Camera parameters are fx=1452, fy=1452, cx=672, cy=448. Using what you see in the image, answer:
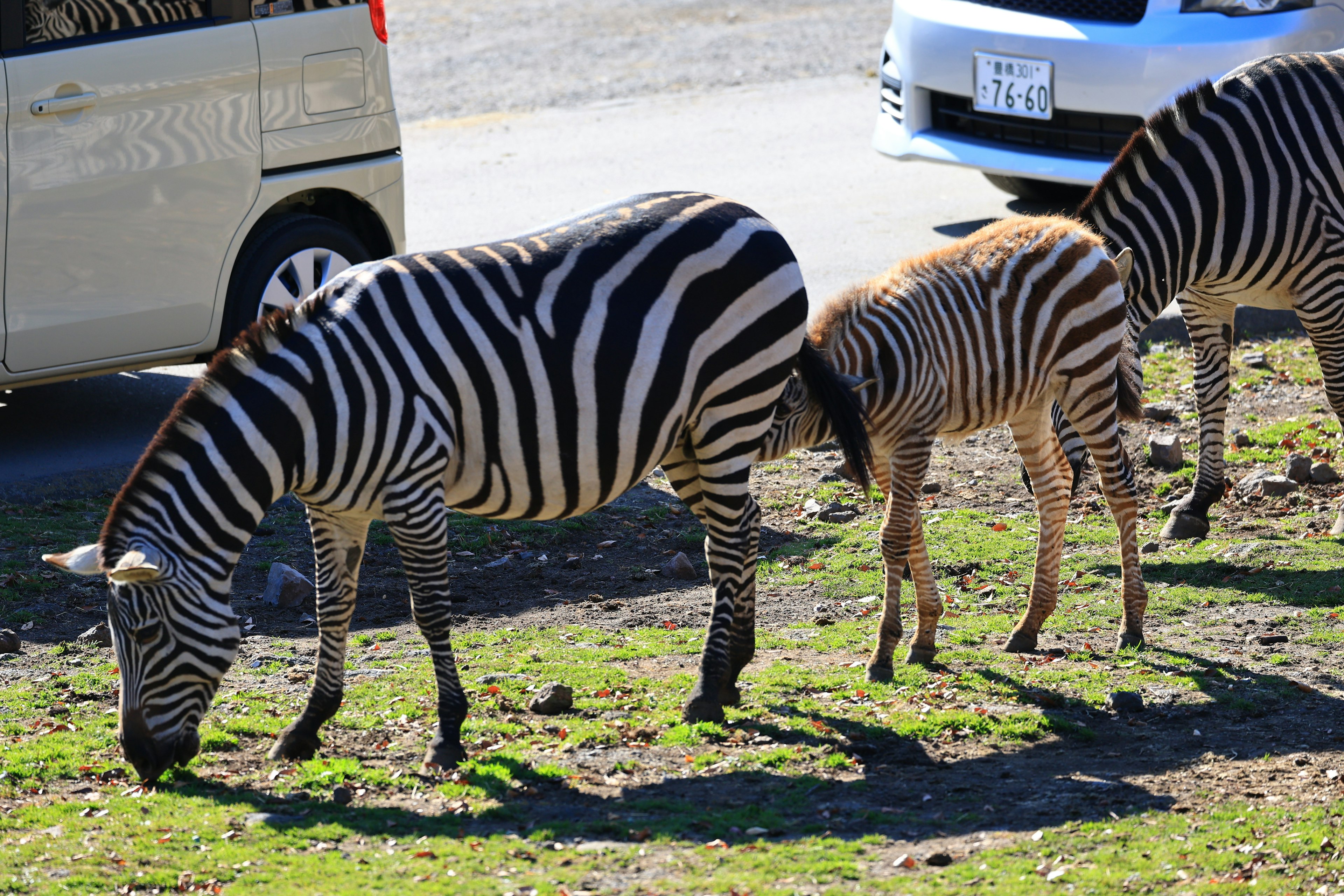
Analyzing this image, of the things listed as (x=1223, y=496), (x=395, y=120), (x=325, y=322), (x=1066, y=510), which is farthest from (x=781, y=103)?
(x=325, y=322)

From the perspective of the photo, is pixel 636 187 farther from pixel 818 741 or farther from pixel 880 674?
pixel 818 741


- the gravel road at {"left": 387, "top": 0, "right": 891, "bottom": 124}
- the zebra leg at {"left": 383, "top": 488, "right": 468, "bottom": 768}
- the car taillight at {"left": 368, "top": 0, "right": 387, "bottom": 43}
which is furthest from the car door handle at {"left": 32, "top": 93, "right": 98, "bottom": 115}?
the gravel road at {"left": 387, "top": 0, "right": 891, "bottom": 124}

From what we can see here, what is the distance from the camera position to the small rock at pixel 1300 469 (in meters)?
7.45

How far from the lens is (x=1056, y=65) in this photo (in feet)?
32.0

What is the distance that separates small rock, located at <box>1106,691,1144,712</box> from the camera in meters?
5.20

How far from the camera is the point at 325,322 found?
Answer: 4.73 metres

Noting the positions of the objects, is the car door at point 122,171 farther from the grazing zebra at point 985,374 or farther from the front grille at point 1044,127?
the front grille at point 1044,127

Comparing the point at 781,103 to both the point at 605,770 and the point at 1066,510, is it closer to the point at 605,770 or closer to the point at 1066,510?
the point at 1066,510

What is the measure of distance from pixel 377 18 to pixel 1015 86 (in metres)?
4.46

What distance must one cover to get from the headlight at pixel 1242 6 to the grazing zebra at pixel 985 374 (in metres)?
4.29

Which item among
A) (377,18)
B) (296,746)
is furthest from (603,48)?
(296,746)

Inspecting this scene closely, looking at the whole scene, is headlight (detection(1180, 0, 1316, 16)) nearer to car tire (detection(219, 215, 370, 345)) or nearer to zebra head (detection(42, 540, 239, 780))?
car tire (detection(219, 215, 370, 345))

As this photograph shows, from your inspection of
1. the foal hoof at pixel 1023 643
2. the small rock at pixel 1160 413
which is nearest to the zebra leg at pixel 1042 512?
the foal hoof at pixel 1023 643

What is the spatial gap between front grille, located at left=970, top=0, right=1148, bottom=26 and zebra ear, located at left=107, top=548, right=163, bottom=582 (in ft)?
25.2
